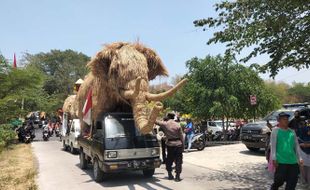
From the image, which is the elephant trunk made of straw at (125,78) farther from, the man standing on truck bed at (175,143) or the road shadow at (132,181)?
the road shadow at (132,181)

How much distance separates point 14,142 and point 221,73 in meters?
14.3

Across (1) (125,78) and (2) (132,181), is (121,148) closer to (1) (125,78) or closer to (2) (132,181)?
(2) (132,181)

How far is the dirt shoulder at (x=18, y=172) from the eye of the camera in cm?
1034

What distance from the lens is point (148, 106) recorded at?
10562 mm

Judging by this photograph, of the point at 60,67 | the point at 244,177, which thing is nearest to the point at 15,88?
the point at 244,177

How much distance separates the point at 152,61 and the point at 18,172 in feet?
18.9

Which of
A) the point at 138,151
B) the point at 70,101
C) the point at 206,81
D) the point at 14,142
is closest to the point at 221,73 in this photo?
the point at 206,81

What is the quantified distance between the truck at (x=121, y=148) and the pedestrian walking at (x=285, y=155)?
3.82 m

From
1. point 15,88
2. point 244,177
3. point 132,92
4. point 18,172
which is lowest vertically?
point 244,177

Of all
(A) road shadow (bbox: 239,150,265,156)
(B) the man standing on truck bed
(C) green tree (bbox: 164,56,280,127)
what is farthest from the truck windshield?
(C) green tree (bbox: 164,56,280,127)

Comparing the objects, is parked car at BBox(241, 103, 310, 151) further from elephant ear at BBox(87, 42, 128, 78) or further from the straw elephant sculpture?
elephant ear at BBox(87, 42, 128, 78)

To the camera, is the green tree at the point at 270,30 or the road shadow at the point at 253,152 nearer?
the green tree at the point at 270,30

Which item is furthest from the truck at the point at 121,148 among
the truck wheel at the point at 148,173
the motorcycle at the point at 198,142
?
the motorcycle at the point at 198,142

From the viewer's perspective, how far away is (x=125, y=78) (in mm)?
11188
